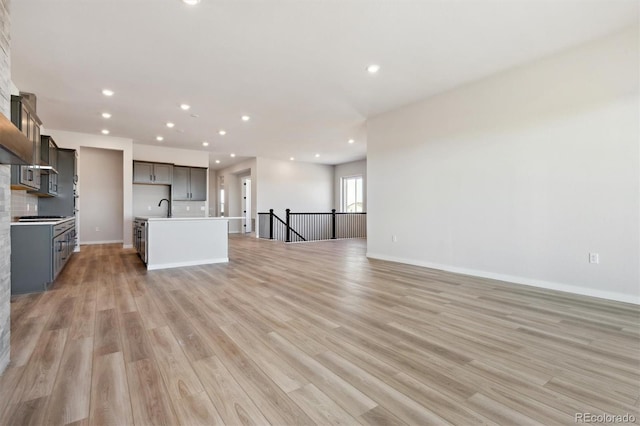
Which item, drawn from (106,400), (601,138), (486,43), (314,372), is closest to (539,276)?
(601,138)

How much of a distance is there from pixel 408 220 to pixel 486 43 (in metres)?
2.95

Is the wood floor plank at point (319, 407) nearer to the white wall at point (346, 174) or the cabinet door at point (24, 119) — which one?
the cabinet door at point (24, 119)

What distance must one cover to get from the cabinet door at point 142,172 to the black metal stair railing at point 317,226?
361 cm

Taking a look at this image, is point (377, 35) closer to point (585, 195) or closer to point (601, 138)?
point (601, 138)

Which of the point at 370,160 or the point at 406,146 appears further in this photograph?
the point at 370,160

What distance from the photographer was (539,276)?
12.8 ft

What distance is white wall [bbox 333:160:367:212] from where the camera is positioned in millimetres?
11719

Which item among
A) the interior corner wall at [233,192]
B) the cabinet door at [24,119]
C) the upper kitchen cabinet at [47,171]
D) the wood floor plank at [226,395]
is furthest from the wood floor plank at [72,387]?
the interior corner wall at [233,192]

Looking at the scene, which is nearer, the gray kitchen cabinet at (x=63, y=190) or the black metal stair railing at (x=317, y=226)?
the gray kitchen cabinet at (x=63, y=190)

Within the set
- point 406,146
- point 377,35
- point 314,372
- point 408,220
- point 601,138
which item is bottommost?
point 314,372

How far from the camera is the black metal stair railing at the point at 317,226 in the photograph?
10.7 m

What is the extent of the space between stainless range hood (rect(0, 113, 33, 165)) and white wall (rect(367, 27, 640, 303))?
16.0 ft

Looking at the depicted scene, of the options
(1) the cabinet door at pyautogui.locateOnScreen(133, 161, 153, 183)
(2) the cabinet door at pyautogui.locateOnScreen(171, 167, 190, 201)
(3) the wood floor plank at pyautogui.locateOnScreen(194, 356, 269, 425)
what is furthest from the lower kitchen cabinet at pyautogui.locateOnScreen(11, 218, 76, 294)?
(2) the cabinet door at pyautogui.locateOnScreen(171, 167, 190, 201)

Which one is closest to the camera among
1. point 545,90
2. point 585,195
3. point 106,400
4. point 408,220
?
point 106,400
